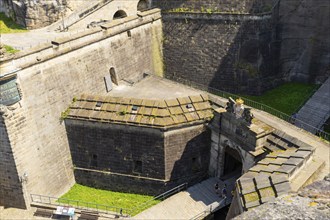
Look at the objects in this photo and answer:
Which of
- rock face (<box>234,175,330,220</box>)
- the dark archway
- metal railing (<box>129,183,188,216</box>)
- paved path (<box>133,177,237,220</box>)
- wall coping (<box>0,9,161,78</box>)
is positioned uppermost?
wall coping (<box>0,9,161,78</box>)

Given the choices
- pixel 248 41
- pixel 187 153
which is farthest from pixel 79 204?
pixel 248 41

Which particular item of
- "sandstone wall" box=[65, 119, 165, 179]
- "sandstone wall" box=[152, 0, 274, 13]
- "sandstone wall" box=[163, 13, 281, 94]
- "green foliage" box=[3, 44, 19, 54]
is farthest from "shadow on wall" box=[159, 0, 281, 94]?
"green foliage" box=[3, 44, 19, 54]

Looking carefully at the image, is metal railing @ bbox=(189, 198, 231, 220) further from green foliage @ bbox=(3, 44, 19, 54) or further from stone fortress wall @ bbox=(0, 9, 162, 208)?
green foliage @ bbox=(3, 44, 19, 54)

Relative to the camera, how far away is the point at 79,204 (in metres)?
21.0

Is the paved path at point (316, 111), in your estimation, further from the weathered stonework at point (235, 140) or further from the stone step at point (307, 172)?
the stone step at point (307, 172)

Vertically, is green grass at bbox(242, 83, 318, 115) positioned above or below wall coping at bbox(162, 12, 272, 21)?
below

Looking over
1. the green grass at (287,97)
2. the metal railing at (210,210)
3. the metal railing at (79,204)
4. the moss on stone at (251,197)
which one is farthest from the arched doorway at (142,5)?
the moss on stone at (251,197)

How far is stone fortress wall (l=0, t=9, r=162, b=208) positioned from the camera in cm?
1844

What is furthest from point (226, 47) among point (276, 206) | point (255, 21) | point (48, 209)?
point (276, 206)

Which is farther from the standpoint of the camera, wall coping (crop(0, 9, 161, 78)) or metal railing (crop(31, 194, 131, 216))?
metal railing (crop(31, 194, 131, 216))

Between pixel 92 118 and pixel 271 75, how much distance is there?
15.9 m

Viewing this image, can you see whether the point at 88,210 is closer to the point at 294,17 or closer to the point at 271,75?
the point at 271,75

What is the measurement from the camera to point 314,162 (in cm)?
1426

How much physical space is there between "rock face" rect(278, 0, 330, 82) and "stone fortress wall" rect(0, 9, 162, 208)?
1350cm
